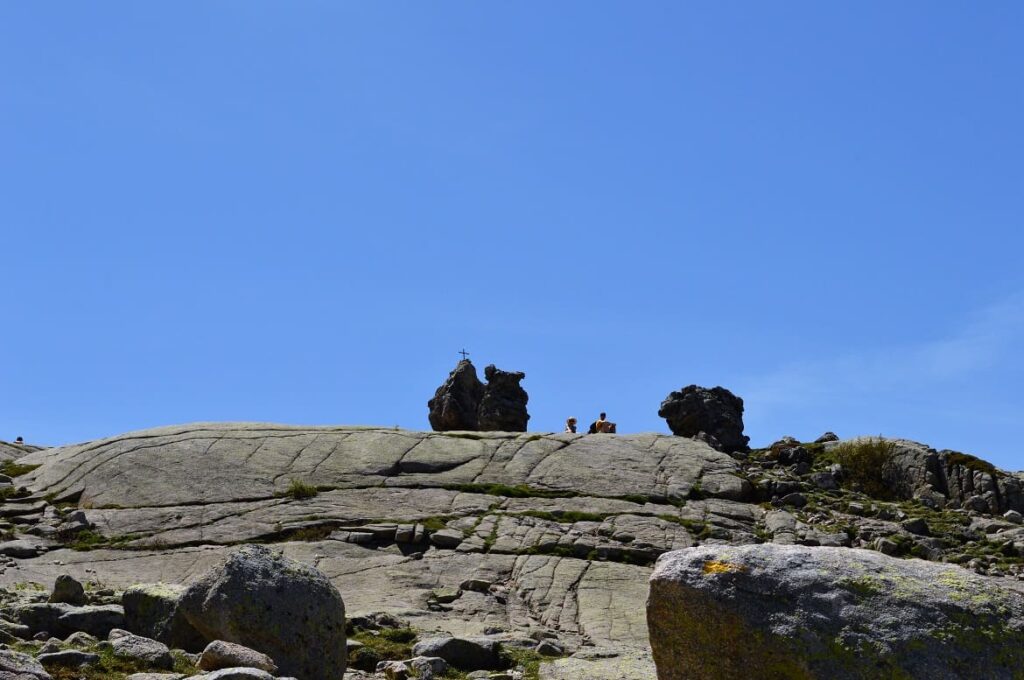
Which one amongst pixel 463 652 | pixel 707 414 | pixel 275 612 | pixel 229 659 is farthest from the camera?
pixel 707 414

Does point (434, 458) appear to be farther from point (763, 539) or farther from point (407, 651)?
point (407, 651)

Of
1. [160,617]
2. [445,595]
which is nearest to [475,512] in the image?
[445,595]

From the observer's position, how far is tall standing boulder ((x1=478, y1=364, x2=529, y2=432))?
51781 millimetres

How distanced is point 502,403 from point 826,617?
40.2m

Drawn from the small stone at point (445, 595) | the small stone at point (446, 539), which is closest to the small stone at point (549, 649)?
the small stone at point (445, 595)

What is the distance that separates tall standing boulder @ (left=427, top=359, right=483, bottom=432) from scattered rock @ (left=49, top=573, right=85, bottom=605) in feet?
104

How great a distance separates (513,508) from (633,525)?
382 cm

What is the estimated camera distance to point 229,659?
14758 millimetres

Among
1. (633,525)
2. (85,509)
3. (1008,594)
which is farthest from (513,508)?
(1008,594)

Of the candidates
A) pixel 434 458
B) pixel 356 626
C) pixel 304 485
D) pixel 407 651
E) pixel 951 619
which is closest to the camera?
pixel 951 619

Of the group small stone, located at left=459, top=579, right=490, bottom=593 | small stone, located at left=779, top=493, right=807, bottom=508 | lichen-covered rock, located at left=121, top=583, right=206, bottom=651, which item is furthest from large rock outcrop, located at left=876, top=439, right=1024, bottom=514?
lichen-covered rock, located at left=121, top=583, right=206, bottom=651

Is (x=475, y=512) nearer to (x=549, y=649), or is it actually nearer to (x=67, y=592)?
(x=549, y=649)

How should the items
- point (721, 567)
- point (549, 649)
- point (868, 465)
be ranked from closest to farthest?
point (721, 567) → point (549, 649) → point (868, 465)

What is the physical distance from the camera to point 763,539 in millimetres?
34156
